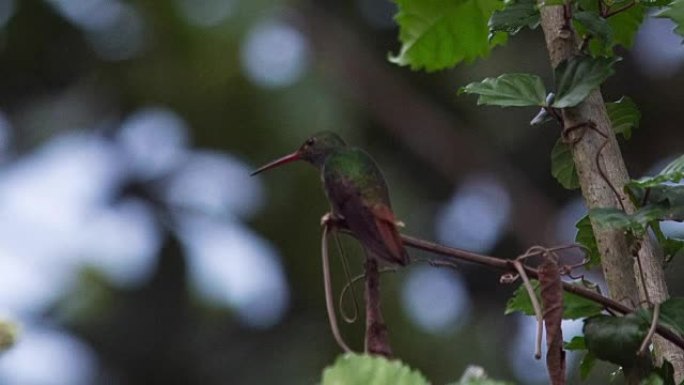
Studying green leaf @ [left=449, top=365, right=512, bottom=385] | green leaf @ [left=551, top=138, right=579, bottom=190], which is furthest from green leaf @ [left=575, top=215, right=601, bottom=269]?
green leaf @ [left=449, top=365, right=512, bottom=385]

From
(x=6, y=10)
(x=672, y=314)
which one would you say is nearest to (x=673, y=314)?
(x=672, y=314)

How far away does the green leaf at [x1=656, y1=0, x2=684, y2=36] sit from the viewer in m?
0.67

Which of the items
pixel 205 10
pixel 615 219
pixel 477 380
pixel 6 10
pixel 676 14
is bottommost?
pixel 477 380

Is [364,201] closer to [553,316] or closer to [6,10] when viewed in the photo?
[553,316]

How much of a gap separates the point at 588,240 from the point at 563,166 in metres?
0.05

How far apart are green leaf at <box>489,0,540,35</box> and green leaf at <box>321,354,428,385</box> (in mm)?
343

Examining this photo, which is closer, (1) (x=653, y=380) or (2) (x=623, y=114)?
(1) (x=653, y=380)

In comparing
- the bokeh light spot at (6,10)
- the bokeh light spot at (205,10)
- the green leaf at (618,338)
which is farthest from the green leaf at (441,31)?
the bokeh light spot at (6,10)

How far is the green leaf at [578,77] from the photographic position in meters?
0.67

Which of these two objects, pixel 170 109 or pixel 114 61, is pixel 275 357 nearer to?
pixel 170 109

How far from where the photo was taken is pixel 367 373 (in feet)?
1.46

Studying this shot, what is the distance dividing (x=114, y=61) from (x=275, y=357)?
3.82 feet

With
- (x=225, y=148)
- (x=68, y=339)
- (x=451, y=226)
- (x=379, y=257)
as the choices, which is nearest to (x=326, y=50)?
(x=225, y=148)

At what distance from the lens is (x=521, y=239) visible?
338cm
